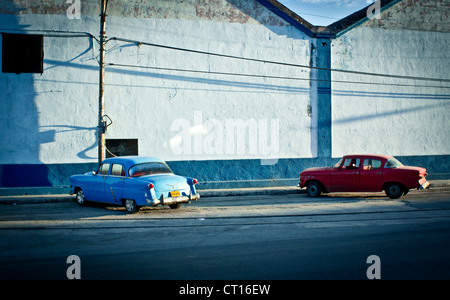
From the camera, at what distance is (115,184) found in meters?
11.3

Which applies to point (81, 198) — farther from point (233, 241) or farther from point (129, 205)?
point (233, 241)

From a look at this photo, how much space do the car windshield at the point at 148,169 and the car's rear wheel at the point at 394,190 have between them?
7.33 m

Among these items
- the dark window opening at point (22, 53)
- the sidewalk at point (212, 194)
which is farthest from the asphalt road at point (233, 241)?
the dark window opening at point (22, 53)

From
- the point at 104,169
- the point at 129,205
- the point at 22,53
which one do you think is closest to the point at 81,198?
the point at 104,169

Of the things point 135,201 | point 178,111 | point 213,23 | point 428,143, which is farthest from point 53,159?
point 428,143

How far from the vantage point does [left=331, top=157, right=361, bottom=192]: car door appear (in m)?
13.5

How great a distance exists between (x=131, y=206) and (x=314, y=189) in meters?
6.74

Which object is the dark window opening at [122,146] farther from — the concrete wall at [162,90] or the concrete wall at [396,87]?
the concrete wall at [396,87]

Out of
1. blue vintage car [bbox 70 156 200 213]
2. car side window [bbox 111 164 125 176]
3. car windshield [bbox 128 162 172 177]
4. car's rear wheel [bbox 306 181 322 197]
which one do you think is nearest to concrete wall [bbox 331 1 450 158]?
car's rear wheel [bbox 306 181 322 197]

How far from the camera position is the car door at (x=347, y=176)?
13.5m
